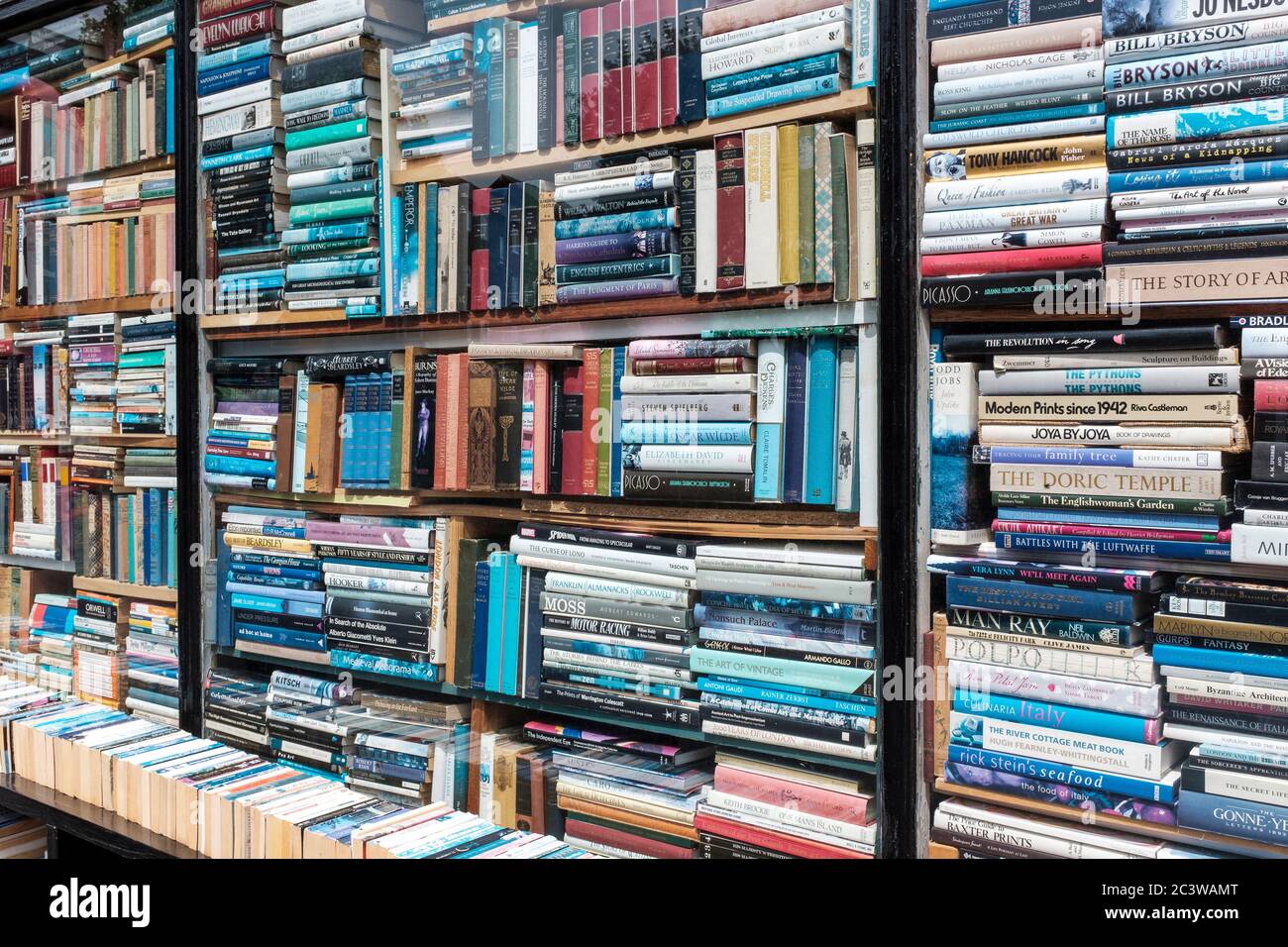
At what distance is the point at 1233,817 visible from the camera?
1.57 metres

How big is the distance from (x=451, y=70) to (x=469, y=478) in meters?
0.87

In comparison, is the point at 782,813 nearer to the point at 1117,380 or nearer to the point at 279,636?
the point at 1117,380

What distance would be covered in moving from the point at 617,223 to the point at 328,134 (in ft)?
2.87

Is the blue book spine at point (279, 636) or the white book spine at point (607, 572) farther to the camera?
the blue book spine at point (279, 636)

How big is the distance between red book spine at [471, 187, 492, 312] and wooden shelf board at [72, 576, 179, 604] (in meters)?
1.26

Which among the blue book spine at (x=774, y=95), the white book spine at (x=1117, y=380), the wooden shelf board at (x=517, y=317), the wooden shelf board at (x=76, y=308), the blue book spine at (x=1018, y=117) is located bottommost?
the white book spine at (x=1117, y=380)

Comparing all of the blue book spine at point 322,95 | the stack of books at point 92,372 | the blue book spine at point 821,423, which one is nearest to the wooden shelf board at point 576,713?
the blue book spine at point 821,423

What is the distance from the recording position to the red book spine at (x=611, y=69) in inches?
82.2

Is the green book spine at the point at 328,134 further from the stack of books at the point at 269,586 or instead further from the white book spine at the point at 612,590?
the white book spine at the point at 612,590

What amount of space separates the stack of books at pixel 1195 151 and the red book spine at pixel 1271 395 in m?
0.13

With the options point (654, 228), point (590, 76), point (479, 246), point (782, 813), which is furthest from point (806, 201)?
point (782, 813)

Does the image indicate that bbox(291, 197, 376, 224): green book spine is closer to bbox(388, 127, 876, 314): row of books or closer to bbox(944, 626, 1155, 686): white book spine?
bbox(388, 127, 876, 314): row of books

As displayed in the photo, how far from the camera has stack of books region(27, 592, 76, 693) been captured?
309 centimetres

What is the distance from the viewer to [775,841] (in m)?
1.96
